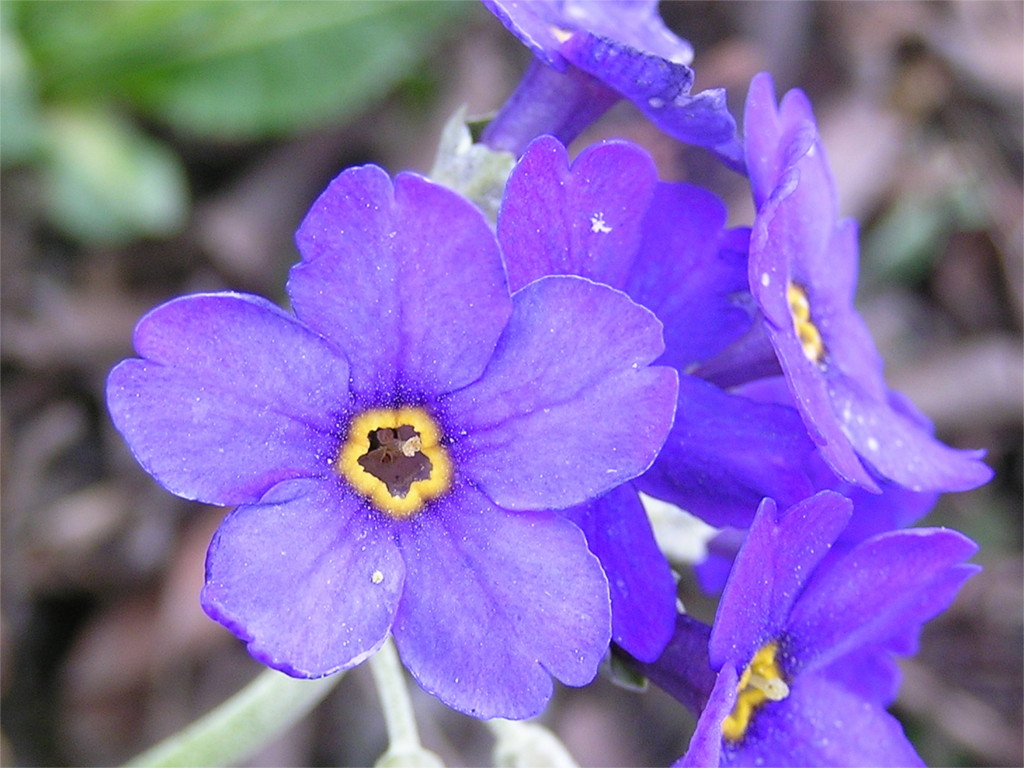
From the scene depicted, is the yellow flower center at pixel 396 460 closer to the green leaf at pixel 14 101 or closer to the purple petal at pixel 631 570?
the purple petal at pixel 631 570

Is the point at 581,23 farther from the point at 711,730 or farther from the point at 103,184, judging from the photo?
the point at 103,184

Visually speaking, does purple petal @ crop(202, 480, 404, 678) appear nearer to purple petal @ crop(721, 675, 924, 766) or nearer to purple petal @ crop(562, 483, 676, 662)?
purple petal @ crop(562, 483, 676, 662)

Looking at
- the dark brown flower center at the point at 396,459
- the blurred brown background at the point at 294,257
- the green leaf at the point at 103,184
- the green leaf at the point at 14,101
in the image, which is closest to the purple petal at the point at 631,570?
the dark brown flower center at the point at 396,459

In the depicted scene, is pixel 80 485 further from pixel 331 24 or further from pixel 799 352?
pixel 799 352

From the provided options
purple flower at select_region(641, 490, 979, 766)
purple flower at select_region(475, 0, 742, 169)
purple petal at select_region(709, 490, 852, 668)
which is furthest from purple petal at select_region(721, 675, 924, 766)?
purple flower at select_region(475, 0, 742, 169)

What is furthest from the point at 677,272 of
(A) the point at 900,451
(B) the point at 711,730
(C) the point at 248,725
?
(C) the point at 248,725

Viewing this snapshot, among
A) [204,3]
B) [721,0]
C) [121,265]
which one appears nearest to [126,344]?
[121,265]
